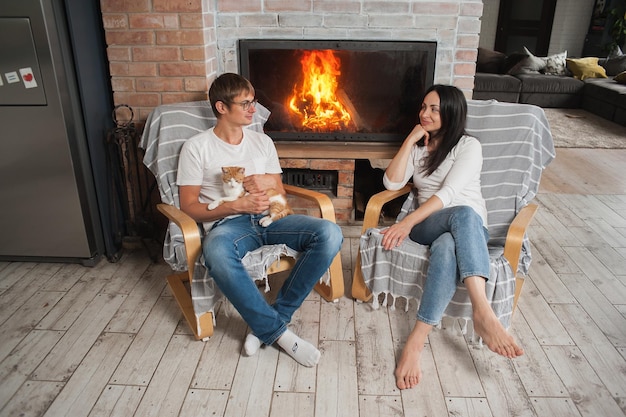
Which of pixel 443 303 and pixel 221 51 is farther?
pixel 221 51

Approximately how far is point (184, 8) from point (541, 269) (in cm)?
229

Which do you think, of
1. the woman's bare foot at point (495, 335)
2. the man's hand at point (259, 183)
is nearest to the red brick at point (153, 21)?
the man's hand at point (259, 183)

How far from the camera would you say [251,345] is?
2006 millimetres

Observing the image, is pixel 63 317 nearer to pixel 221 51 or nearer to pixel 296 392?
pixel 296 392

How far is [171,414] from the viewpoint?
1725mm

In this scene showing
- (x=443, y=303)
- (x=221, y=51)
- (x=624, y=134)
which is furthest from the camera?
(x=624, y=134)

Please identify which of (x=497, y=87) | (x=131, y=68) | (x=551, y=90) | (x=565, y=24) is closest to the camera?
(x=131, y=68)

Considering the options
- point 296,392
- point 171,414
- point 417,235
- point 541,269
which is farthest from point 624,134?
point 171,414

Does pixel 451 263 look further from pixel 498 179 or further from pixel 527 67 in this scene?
pixel 527 67

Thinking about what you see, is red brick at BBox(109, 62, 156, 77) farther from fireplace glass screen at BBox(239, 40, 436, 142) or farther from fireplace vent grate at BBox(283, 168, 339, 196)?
fireplace vent grate at BBox(283, 168, 339, 196)

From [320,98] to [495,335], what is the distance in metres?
1.78

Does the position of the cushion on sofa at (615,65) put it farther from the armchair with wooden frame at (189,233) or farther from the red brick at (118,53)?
the red brick at (118,53)

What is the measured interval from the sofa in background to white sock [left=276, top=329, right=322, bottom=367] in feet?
16.8

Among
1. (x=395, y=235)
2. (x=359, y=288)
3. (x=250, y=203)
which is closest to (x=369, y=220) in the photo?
(x=395, y=235)
